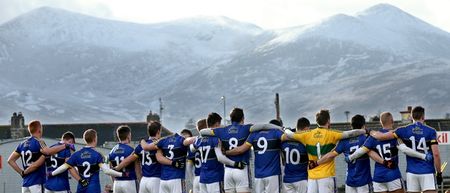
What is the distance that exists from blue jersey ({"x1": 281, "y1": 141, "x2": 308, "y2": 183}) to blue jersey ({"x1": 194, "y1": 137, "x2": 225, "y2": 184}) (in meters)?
1.51

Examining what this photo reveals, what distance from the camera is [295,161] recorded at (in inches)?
674

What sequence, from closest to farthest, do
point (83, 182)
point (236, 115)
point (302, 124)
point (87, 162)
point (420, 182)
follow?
point (420, 182), point (302, 124), point (236, 115), point (87, 162), point (83, 182)

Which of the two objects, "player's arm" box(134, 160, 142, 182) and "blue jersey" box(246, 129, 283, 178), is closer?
"blue jersey" box(246, 129, 283, 178)

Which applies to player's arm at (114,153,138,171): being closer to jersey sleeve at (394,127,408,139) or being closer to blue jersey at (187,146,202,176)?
blue jersey at (187,146,202,176)

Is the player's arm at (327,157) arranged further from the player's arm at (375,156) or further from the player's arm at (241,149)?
the player's arm at (241,149)

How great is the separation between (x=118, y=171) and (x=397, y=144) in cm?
581

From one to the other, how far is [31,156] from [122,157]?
81.3 inches

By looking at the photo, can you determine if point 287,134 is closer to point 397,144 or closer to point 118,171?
point 397,144

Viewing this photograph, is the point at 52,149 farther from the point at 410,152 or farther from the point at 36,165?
the point at 410,152

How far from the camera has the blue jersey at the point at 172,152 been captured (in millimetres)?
17812

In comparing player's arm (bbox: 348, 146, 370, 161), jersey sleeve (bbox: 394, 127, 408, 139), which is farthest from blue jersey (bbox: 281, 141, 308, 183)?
jersey sleeve (bbox: 394, 127, 408, 139)

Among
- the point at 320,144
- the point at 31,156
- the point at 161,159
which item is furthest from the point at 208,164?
the point at 31,156

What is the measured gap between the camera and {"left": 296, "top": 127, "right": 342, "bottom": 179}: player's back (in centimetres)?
1655

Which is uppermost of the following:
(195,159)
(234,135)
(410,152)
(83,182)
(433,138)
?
(234,135)
